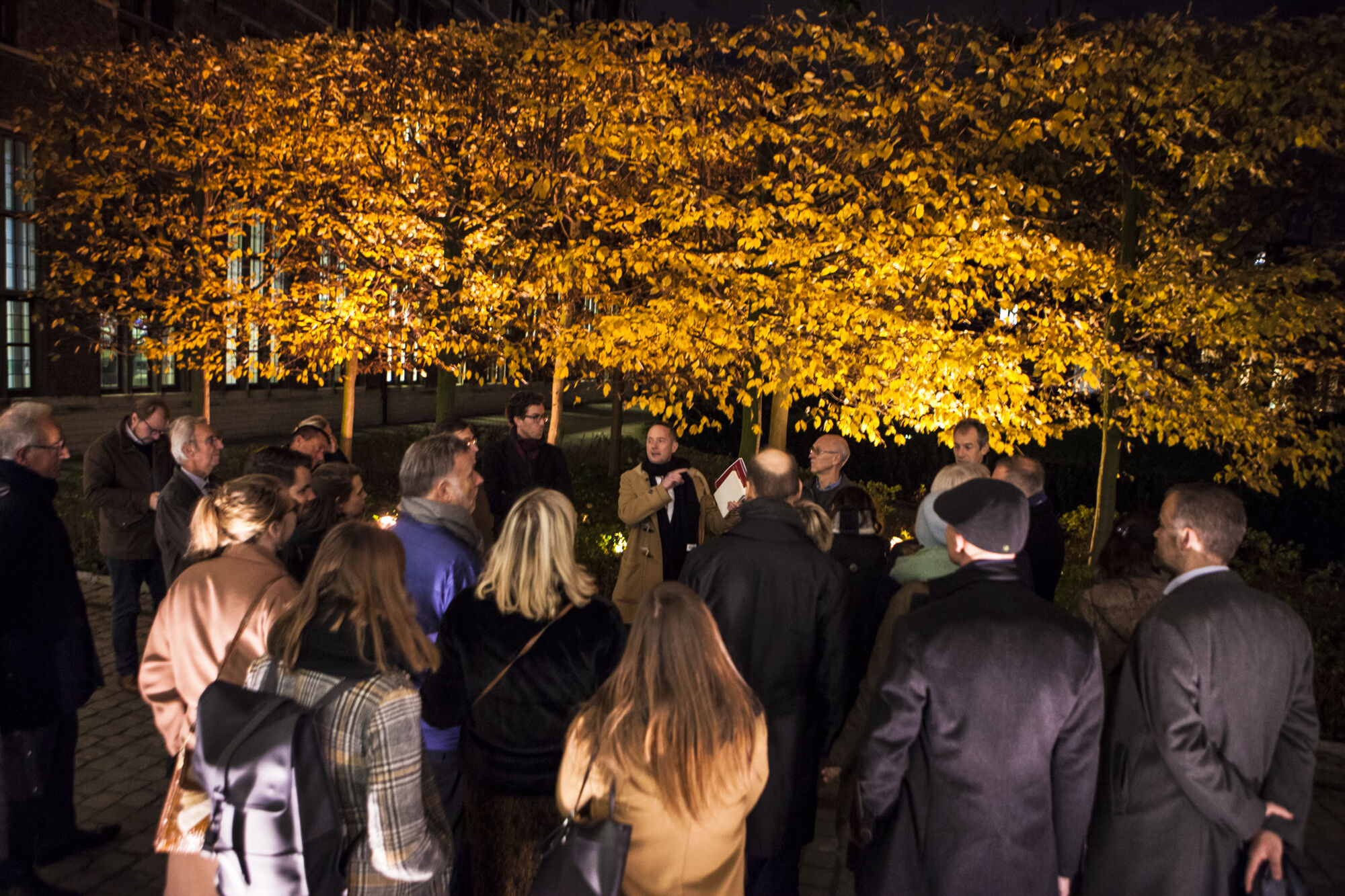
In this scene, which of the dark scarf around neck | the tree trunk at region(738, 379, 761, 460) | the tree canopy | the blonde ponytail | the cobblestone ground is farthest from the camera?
the tree trunk at region(738, 379, 761, 460)

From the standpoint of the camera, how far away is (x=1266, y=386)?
28.7ft

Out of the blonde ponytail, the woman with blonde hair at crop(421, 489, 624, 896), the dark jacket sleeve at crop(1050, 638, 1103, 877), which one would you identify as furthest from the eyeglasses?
the dark jacket sleeve at crop(1050, 638, 1103, 877)

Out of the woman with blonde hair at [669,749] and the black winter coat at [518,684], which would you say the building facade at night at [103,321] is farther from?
the woman with blonde hair at [669,749]

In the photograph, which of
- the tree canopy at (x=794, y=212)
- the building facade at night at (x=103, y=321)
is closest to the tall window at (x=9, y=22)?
the building facade at night at (x=103, y=321)

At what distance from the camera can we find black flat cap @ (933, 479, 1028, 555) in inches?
111

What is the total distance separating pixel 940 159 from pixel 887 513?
5.71 metres

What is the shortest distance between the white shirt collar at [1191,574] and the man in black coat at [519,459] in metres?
4.20

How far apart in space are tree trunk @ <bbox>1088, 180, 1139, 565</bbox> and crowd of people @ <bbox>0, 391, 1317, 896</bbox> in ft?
17.3

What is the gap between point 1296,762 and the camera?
2961mm

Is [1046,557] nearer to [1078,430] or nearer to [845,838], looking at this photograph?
[845,838]

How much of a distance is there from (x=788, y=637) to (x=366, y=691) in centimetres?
164

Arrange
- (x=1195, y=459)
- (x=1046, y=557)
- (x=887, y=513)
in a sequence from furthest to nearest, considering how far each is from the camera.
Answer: (x=1195, y=459)
(x=887, y=513)
(x=1046, y=557)

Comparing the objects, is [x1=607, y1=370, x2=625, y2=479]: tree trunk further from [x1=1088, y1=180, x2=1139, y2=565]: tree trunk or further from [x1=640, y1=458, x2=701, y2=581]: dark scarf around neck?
[x1=640, y1=458, x2=701, y2=581]: dark scarf around neck

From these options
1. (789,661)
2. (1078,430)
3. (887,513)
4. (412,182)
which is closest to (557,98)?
(412,182)
